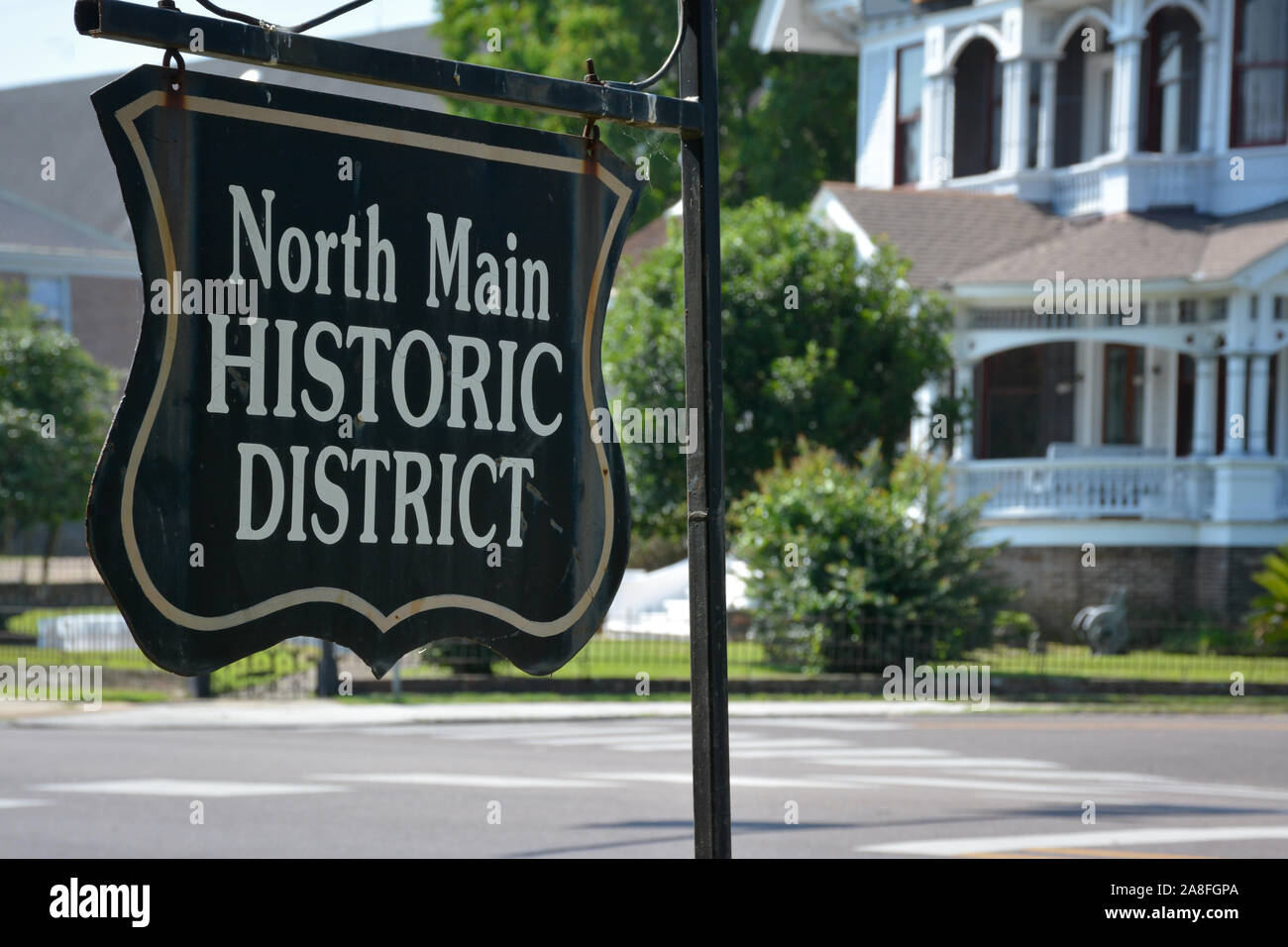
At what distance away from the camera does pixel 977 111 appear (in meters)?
31.8

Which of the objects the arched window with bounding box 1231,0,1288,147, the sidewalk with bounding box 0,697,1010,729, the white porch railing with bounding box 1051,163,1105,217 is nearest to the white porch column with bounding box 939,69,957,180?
the white porch railing with bounding box 1051,163,1105,217

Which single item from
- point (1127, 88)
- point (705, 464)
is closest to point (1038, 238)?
point (1127, 88)

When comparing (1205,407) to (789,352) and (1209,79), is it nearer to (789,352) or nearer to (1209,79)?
(1209,79)

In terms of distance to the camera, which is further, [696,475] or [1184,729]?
[1184,729]

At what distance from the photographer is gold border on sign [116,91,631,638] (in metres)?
2.42

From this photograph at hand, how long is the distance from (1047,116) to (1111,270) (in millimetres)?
4783

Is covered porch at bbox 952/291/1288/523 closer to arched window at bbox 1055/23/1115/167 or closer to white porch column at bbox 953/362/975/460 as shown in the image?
white porch column at bbox 953/362/975/460

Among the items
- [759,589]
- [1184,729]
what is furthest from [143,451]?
[759,589]

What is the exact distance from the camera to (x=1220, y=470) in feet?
87.1

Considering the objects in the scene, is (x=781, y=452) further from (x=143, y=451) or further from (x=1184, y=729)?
(x=143, y=451)

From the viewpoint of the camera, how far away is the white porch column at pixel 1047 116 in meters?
30.2

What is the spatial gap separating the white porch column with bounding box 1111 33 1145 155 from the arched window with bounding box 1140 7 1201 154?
0.48 metres

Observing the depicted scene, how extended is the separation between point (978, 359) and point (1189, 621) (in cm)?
588

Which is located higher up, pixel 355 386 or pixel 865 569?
pixel 355 386
